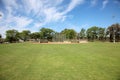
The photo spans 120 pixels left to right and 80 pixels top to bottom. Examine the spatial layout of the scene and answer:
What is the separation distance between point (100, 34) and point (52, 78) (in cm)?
8257

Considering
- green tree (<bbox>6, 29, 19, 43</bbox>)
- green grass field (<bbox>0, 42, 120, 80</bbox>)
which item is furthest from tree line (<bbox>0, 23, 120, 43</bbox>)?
green grass field (<bbox>0, 42, 120, 80</bbox>)

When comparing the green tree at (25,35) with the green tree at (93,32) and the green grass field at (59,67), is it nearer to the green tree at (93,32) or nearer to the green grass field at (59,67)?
the green tree at (93,32)

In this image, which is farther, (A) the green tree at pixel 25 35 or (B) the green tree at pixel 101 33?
(A) the green tree at pixel 25 35

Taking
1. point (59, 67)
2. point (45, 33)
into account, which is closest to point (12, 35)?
point (45, 33)

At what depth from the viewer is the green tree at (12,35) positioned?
82.1 m

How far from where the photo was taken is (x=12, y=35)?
85250 mm

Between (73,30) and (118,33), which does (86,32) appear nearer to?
(73,30)

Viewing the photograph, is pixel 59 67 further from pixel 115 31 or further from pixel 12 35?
pixel 12 35

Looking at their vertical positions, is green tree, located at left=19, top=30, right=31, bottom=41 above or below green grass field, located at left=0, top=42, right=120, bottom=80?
above

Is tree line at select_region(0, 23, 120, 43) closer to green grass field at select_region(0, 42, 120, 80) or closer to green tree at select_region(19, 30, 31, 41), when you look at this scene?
green tree at select_region(19, 30, 31, 41)

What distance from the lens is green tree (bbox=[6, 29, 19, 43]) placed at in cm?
8210

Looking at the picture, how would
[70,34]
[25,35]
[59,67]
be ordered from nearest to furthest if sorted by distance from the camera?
[59,67] < [70,34] < [25,35]

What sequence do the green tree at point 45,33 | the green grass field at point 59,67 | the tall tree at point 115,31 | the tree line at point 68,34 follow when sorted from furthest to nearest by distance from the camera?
the green tree at point 45,33
the tree line at point 68,34
the tall tree at point 115,31
the green grass field at point 59,67

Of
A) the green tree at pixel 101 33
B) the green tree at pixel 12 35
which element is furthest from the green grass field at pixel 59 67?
the green tree at pixel 12 35
